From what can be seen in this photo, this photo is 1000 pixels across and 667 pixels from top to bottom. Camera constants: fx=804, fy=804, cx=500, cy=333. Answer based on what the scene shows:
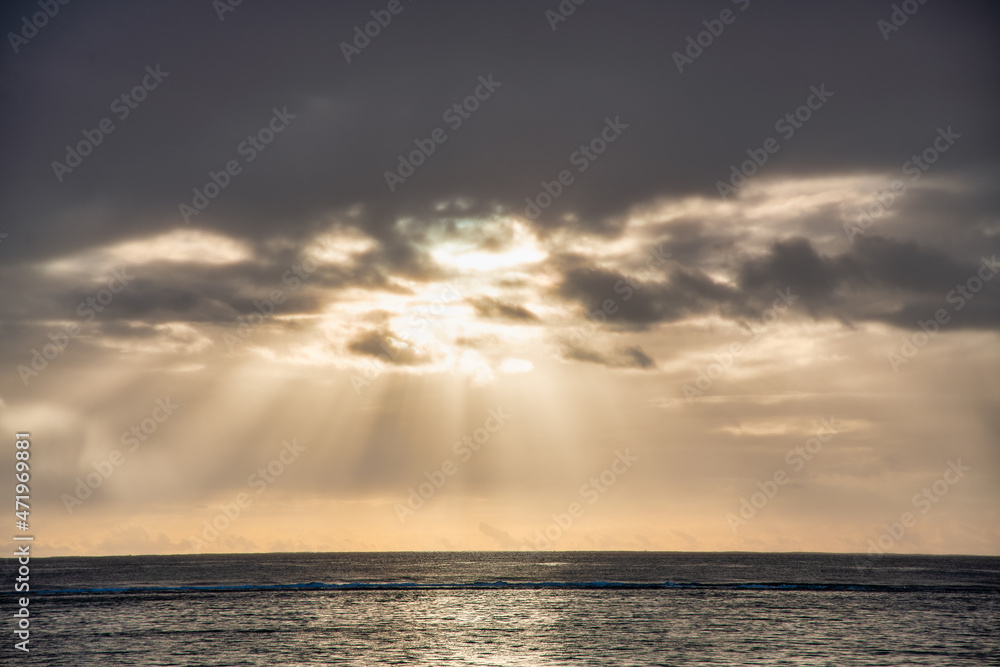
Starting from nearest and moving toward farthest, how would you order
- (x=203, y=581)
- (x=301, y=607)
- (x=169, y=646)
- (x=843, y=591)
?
(x=169, y=646), (x=301, y=607), (x=843, y=591), (x=203, y=581)

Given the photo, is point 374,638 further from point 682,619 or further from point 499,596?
point 499,596

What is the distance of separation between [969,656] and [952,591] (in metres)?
84.0

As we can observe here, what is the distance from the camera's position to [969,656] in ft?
219

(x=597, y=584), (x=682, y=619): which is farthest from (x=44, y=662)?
(x=597, y=584)

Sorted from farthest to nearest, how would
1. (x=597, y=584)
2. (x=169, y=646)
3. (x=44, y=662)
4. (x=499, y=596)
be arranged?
(x=597, y=584) → (x=499, y=596) → (x=169, y=646) → (x=44, y=662)

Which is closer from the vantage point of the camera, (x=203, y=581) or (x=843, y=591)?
(x=843, y=591)

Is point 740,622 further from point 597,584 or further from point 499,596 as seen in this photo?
point 597,584

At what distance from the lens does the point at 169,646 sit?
71812 mm

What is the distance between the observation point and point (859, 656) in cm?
6594

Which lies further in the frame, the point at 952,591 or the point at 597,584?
the point at 597,584

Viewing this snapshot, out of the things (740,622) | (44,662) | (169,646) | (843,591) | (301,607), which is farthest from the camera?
(843,591)

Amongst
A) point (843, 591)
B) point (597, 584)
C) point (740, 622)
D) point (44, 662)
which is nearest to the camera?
point (44, 662)

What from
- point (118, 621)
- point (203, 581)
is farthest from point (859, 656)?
point (203, 581)

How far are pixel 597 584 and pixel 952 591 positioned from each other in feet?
203
